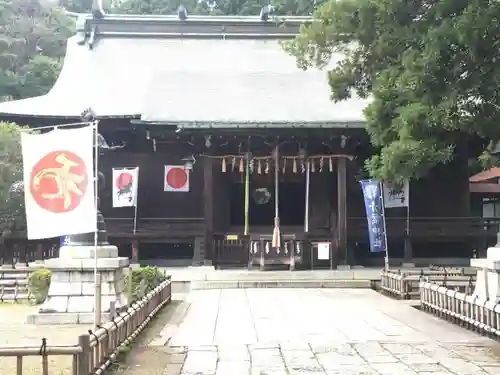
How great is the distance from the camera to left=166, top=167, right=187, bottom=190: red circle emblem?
19.2 meters

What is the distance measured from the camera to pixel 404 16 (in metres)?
7.89

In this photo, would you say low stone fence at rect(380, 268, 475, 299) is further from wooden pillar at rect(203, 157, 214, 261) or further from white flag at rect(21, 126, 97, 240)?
white flag at rect(21, 126, 97, 240)

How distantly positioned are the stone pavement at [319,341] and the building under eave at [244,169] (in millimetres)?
6508

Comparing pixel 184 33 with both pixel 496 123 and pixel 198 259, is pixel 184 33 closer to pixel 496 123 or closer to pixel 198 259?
pixel 198 259

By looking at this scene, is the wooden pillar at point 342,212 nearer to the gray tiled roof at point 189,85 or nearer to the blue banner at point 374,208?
the blue banner at point 374,208

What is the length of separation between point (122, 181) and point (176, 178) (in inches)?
66.1

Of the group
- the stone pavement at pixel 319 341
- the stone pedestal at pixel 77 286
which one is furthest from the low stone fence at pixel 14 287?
the stone pavement at pixel 319 341

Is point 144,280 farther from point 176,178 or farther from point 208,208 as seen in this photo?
point 176,178

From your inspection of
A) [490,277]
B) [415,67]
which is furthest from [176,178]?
[415,67]

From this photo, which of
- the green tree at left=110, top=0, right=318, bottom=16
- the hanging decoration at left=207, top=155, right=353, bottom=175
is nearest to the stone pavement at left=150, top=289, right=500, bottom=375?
the hanging decoration at left=207, top=155, right=353, bottom=175

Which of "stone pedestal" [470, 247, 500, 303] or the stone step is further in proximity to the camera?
the stone step

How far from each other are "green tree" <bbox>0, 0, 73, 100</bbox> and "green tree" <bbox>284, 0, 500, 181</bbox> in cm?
2938

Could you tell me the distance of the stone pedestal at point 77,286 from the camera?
9023mm

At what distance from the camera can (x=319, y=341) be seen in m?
7.83
